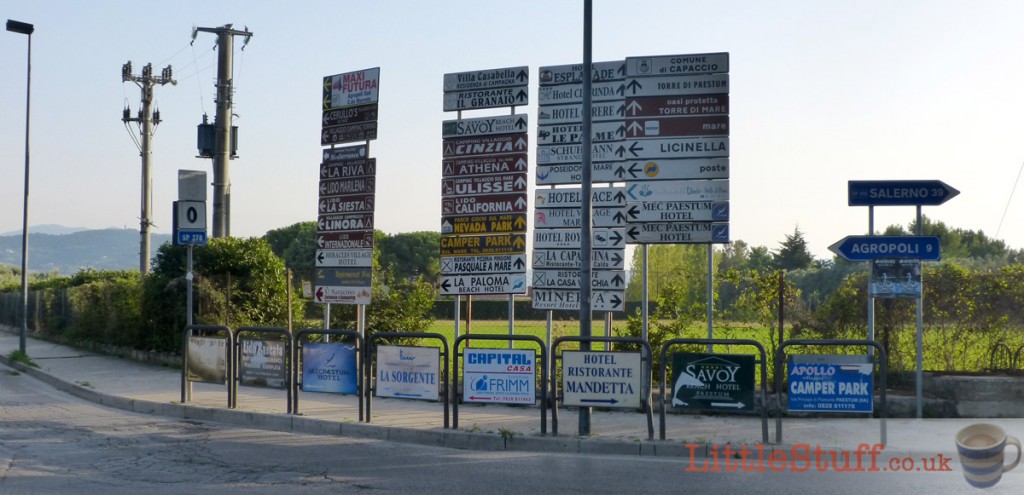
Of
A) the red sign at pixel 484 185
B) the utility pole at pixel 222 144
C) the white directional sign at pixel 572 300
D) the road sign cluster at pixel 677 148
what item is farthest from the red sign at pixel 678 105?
the utility pole at pixel 222 144

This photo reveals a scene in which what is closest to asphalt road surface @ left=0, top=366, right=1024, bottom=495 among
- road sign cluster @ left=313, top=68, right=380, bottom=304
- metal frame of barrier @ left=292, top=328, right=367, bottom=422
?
metal frame of barrier @ left=292, top=328, right=367, bottom=422

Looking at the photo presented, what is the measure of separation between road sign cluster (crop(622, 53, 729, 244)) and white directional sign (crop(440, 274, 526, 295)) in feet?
6.11

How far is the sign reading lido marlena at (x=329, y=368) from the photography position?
12344 mm

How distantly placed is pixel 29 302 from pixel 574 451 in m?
33.5

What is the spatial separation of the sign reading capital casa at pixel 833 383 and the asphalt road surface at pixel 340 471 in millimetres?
1037

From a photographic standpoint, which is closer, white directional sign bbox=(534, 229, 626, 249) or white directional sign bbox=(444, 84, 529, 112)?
white directional sign bbox=(534, 229, 626, 249)

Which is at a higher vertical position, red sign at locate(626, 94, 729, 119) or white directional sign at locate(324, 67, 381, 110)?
white directional sign at locate(324, 67, 381, 110)

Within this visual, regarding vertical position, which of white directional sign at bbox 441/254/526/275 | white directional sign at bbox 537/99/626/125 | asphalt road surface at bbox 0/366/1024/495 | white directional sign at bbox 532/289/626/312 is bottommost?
asphalt road surface at bbox 0/366/1024/495

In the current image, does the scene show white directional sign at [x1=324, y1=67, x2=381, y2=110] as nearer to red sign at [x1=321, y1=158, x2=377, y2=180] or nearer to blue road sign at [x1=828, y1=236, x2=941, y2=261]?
red sign at [x1=321, y1=158, x2=377, y2=180]

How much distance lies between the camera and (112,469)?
366 inches

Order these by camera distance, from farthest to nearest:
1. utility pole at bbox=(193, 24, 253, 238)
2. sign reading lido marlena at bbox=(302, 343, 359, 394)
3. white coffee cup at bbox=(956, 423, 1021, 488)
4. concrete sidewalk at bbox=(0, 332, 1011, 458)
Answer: utility pole at bbox=(193, 24, 253, 238)
sign reading lido marlena at bbox=(302, 343, 359, 394)
concrete sidewalk at bbox=(0, 332, 1011, 458)
white coffee cup at bbox=(956, 423, 1021, 488)

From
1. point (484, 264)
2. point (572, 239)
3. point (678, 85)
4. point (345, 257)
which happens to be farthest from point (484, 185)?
point (678, 85)

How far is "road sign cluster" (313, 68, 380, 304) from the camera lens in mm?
15312

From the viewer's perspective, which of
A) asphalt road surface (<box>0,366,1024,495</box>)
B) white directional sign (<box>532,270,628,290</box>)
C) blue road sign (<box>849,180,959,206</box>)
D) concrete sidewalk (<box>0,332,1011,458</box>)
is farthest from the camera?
white directional sign (<box>532,270,628,290</box>)
